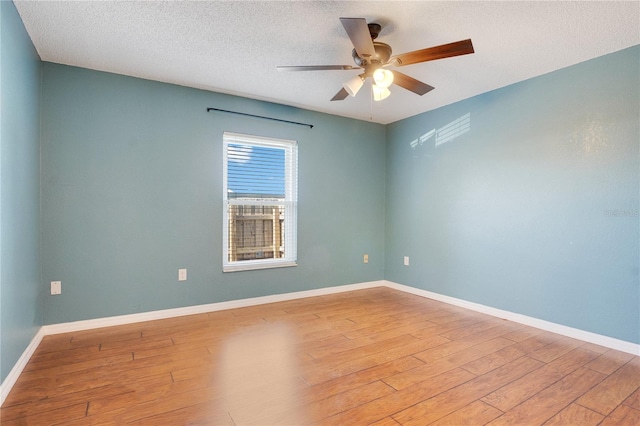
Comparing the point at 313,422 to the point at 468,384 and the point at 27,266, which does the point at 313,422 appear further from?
the point at 27,266

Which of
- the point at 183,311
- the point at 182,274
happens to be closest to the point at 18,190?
the point at 182,274

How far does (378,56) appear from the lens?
235 cm

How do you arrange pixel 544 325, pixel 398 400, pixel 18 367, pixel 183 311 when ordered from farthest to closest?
1. pixel 183 311
2. pixel 544 325
3. pixel 18 367
4. pixel 398 400

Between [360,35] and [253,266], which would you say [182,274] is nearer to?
[253,266]

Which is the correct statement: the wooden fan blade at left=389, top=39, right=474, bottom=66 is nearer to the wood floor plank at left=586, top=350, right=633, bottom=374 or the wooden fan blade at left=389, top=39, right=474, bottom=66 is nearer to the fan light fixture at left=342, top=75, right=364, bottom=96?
the fan light fixture at left=342, top=75, right=364, bottom=96

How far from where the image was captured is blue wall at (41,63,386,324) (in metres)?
2.93

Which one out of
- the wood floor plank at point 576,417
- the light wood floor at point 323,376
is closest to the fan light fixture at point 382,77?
the light wood floor at point 323,376

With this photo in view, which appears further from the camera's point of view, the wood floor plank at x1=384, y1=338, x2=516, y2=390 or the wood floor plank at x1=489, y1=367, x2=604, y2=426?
the wood floor plank at x1=384, y1=338, x2=516, y2=390

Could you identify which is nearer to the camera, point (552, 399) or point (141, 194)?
point (552, 399)

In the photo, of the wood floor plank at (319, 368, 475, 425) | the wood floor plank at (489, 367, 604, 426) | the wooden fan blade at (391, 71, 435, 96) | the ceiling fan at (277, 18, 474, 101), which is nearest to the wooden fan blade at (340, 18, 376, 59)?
the ceiling fan at (277, 18, 474, 101)

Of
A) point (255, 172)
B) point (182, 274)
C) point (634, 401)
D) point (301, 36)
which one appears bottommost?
point (634, 401)

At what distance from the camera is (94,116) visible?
3.05m

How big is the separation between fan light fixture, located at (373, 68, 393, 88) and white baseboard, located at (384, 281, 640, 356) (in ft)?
8.61

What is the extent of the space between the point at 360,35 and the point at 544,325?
302cm
